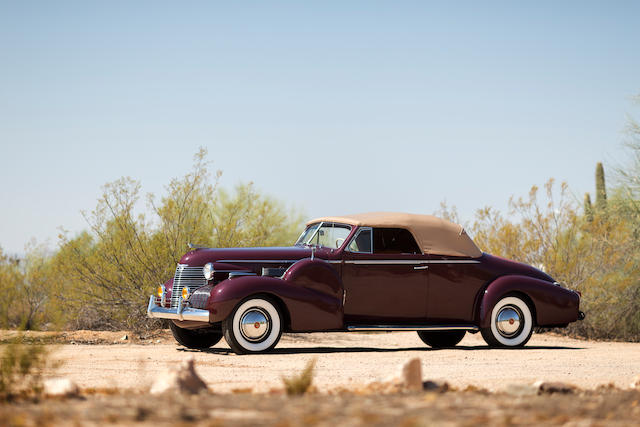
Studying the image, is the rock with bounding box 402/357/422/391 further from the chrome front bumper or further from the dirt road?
the chrome front bumper

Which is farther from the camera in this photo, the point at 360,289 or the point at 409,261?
the point at 409,261

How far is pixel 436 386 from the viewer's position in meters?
7.50

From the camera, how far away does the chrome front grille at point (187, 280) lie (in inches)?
508

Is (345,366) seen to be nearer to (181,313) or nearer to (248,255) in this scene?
(248,255)

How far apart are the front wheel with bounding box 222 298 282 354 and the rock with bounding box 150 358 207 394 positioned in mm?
4989

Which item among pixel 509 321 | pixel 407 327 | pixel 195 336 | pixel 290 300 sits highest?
pixel 290 300

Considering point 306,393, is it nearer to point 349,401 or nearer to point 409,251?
point 349,401

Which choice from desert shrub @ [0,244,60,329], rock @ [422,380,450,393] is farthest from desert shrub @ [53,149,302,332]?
rock @ [422,380,450,393]

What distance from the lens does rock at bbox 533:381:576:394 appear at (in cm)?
739

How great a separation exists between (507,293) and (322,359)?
386 cm

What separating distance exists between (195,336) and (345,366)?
4083 mm

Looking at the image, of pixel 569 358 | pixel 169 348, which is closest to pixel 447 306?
pixel 569 358

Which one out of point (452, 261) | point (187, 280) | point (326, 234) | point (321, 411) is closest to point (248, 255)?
point (187, 280)

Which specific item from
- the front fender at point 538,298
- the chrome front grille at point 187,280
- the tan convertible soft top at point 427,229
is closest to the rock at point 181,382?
the chrome front grille at point 187,280
